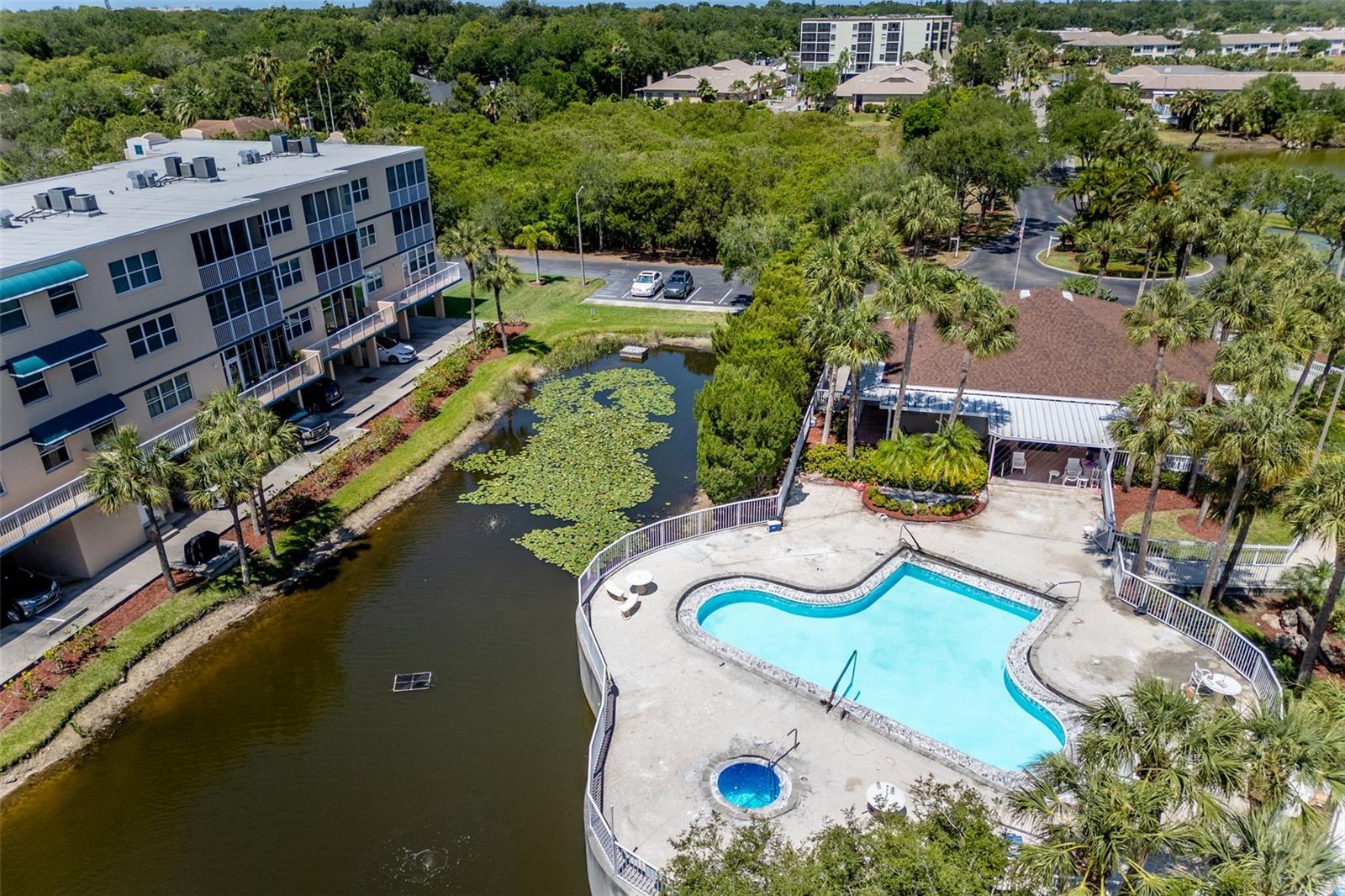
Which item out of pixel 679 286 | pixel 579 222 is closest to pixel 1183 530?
pixel 679 286

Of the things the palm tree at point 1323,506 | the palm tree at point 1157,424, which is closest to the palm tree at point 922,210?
the palm tree at point 1157,424

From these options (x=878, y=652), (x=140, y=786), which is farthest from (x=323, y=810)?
(x=878, y=652)

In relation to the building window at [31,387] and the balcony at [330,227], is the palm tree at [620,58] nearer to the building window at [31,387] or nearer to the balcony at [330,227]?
→ the balcony at [330,227]

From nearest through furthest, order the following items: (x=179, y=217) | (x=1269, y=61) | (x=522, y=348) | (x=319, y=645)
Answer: (x=319, y=645)
(x=179, y=217)
(x=522, y=348)
(x=1269, y=61)

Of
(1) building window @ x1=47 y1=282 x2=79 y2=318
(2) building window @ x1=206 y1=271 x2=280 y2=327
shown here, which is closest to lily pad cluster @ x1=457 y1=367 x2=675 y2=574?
(2) building window @ x1=206 y1=271 x2=280 y2=327

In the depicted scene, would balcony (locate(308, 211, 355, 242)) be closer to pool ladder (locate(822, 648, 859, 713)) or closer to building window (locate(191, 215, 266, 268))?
building window (locate(191, 215, 266, 268))

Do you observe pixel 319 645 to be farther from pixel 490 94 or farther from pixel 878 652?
pixel 490 94
